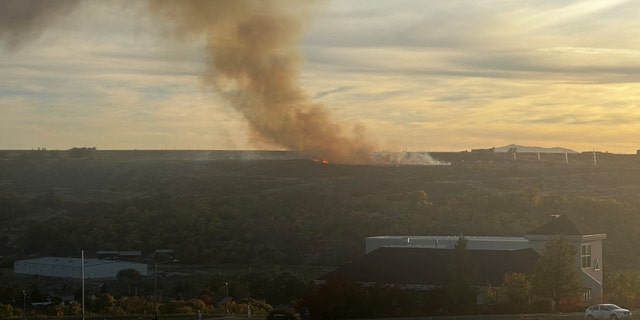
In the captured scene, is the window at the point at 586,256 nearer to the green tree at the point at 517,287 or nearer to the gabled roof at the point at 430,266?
the gabled roof at the point at 430,266

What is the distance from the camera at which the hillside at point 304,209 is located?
109 metres

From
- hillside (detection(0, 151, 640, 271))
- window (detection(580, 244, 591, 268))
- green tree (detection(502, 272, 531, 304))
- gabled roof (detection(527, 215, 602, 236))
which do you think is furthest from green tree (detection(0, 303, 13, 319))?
hillside (detection(0, 151, 640, 271))

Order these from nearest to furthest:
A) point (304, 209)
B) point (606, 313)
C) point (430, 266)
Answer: point (606, 313) < point (430, 266) < point (304, 209)

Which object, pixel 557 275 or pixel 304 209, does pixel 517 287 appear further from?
pixel 304 209

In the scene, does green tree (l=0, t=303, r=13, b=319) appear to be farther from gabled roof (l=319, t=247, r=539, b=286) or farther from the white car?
the white car

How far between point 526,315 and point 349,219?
69.0m

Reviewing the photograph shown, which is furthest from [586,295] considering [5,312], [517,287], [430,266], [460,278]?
[5,312]

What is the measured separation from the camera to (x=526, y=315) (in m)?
50.3

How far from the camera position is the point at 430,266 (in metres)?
63.6

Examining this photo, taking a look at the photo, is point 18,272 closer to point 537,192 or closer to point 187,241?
point 187,241

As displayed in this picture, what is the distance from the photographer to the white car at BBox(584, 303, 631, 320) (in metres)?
49.4

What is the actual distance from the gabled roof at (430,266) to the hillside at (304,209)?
100 feet

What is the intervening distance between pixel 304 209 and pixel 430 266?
66846 millimetres

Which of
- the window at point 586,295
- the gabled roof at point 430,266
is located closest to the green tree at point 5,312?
the gabled roof at point 430,266
